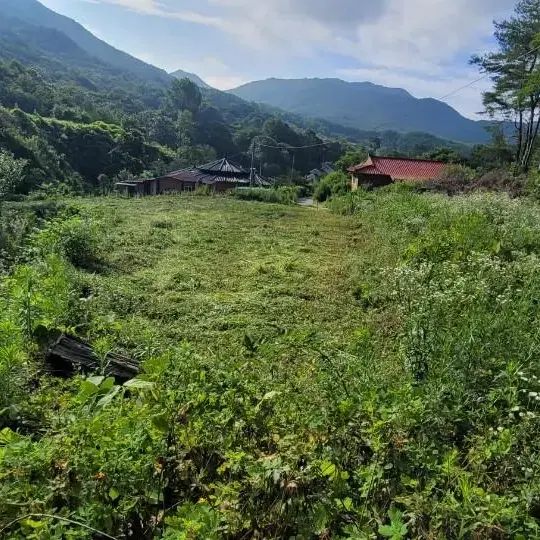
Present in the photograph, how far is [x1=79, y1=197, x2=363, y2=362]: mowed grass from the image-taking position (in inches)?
200

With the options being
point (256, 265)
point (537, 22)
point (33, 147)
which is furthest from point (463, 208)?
point (33, 147)

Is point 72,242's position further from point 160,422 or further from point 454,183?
point 454,183

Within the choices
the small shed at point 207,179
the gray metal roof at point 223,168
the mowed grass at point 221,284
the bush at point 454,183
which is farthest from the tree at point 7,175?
the gray metal roof at point 223,168

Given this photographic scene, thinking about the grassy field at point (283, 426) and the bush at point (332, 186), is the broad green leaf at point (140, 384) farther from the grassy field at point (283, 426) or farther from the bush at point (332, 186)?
the bush at point (332, 186)

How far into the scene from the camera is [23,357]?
10.2 ft

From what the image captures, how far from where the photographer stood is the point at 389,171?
90.2 feet

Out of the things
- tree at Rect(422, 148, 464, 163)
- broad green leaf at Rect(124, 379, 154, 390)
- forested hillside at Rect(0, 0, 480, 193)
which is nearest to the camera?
broad green leaf at Rect(124, 379, 154, 390)

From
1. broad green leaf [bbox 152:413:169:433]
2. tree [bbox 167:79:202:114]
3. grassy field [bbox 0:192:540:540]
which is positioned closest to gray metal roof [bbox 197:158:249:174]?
grassy field [bbox 0:192:540:540]

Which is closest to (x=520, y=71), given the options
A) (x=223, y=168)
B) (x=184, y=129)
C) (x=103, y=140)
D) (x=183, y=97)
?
(x=223, y=168)

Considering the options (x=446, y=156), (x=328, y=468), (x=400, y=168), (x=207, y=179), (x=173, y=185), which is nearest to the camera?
(x=328, y=468)

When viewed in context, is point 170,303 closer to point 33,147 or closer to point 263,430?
point 263,430

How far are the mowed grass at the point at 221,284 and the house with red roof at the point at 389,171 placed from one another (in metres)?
14.6

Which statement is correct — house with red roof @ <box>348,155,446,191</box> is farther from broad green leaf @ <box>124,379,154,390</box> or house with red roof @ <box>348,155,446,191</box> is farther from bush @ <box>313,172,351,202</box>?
broad green leaf @ <box>124,379,154,390</box>

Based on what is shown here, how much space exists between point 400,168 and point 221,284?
23104 mm
